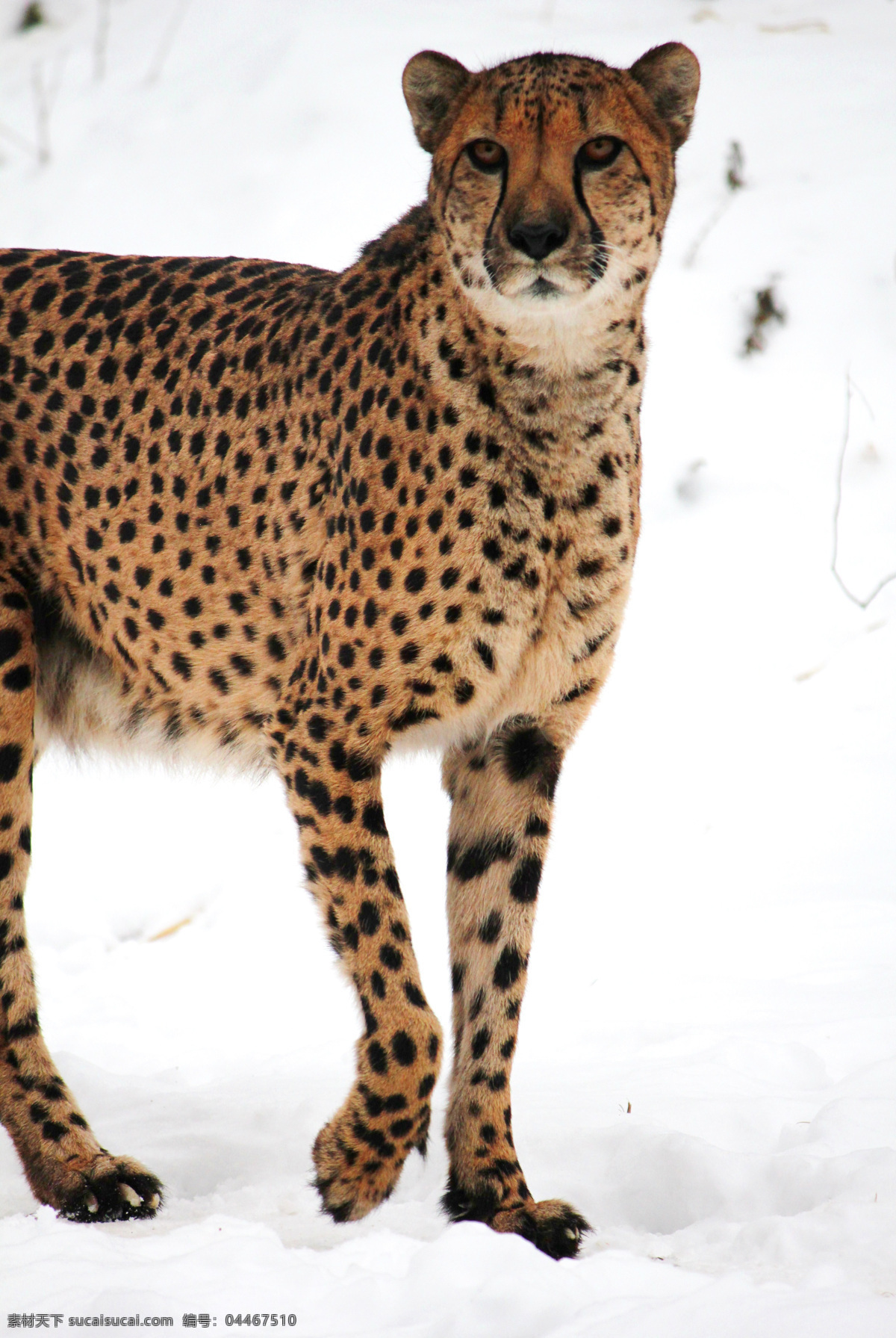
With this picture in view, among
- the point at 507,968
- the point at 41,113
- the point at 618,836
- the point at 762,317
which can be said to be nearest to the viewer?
the point at 507,968

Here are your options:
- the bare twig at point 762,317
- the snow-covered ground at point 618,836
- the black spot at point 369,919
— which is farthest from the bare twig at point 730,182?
the black spot at point 369,919

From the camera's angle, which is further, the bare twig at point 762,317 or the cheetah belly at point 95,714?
the bare twig at point 762,317

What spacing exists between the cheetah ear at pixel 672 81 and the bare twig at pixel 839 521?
12.0 feet

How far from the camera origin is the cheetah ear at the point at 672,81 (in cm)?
338

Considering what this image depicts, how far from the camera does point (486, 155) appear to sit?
3.20 meters

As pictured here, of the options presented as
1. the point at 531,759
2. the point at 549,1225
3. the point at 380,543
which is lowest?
the point at 549,1225

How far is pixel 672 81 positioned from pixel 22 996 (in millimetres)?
2523

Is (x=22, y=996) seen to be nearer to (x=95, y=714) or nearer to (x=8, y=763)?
(x=8, y=763)

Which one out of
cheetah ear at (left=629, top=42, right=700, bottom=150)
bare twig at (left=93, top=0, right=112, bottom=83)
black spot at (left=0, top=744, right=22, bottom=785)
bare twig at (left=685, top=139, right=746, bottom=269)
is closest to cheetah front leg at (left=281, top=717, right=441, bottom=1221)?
black spot at (left=0, top=744, right=22, bottom=785)

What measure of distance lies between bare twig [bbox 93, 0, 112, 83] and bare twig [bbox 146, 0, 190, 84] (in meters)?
0.32

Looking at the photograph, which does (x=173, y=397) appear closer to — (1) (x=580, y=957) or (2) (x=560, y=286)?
(2) (x=560, y=286)

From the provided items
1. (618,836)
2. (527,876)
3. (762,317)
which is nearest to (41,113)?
(762,317)

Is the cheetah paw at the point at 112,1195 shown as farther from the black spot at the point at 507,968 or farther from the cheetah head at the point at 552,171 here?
the cheetah head at the point at 552,171

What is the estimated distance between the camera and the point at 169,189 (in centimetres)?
912
